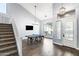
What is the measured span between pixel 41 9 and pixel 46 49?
1107 mm

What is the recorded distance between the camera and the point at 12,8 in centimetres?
280

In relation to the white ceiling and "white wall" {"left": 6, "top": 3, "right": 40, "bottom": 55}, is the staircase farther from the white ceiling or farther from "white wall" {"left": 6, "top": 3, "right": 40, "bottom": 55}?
the white ceiling

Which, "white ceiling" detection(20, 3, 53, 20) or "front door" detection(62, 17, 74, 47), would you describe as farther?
"front door" detection(62, 17, 74, 47)

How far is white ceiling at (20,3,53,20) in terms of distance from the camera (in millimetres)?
2893

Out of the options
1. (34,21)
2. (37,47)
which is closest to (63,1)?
(34,21)

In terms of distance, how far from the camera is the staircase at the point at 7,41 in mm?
2915

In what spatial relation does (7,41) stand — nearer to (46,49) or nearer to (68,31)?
(46,49)

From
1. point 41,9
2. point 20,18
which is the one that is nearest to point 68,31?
point 41,9

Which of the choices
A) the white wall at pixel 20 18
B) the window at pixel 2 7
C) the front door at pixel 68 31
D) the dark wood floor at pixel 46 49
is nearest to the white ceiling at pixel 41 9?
the white wall at pixel 20 18

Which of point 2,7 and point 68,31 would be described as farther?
point 68,31

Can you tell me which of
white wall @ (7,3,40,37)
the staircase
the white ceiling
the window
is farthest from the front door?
the window

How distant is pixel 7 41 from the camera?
3033 millimetres

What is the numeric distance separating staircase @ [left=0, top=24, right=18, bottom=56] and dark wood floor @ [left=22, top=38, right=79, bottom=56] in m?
0.31

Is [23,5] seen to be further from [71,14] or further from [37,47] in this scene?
[71,14]
